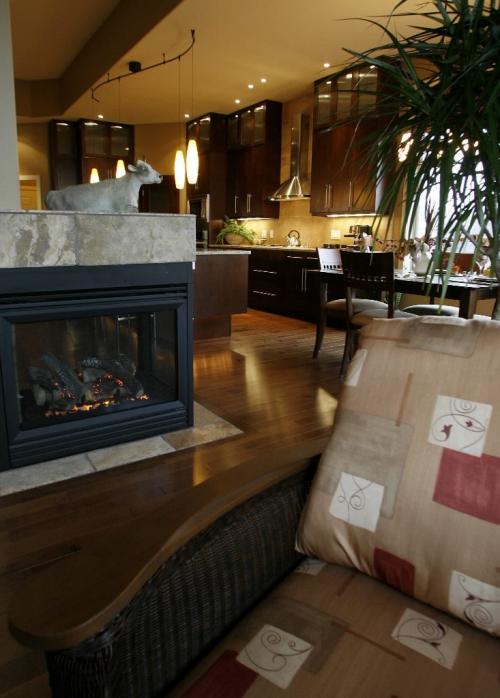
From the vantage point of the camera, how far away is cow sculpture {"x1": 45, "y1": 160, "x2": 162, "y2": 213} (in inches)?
91.7

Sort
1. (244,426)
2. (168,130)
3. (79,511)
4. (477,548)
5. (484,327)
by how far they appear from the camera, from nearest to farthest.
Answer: (477,548), (484,327), (79,511), (244,426), (168,130)

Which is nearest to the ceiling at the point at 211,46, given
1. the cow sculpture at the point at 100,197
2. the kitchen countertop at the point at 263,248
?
the cow sculpture at the point at 100,197

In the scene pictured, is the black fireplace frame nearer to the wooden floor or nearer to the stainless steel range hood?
the wooden floor

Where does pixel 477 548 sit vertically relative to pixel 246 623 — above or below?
above

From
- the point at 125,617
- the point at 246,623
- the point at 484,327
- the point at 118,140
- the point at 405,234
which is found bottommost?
the point at 246,623

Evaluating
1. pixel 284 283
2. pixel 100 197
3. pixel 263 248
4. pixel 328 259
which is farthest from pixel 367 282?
pixel 263 248

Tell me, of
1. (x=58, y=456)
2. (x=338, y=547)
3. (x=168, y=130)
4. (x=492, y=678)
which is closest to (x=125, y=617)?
(x=338, y=547)

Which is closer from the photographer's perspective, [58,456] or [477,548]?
[477,548]

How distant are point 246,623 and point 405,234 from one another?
0.86 metres

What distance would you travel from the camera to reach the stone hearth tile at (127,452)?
2357 mm

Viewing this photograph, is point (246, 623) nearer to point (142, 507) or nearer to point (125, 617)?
point (125, 617)

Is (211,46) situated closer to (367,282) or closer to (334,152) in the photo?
(334,152)

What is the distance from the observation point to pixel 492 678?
2.47 ft

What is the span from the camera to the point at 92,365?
254 centimetres
